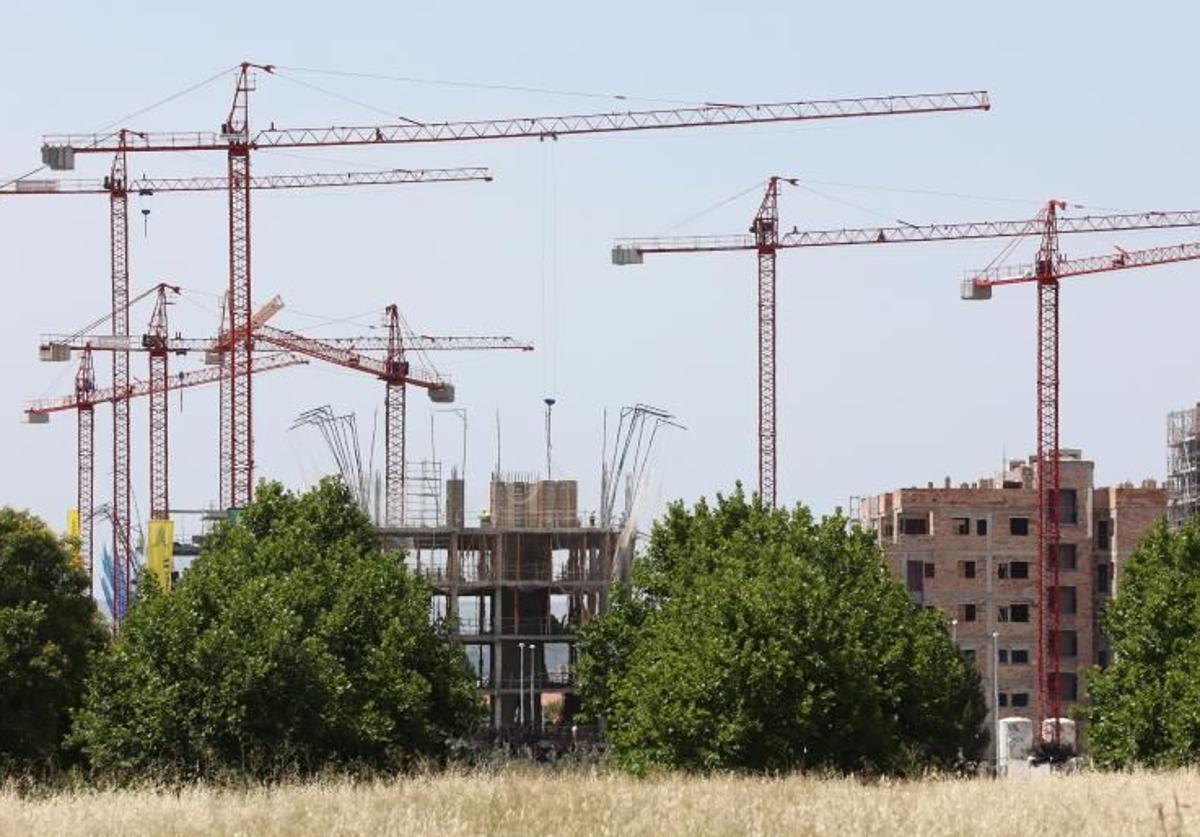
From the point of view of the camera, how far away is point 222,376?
171125 millimetres

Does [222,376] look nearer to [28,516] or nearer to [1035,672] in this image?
[1035,672]

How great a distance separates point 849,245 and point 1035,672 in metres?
31.1

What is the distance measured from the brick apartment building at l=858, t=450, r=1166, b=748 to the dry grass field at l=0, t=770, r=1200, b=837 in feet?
359

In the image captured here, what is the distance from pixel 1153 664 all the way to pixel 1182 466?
105 metres

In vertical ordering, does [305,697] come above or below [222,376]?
below

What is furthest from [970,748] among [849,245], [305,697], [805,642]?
[849,245]

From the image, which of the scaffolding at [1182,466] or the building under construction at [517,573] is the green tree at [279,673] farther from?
the scaffolding at [1182,466]

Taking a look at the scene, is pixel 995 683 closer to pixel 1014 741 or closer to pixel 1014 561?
pixel 1014 741

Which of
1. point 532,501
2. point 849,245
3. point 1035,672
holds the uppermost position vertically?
point 849,245

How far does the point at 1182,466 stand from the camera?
168125 mm

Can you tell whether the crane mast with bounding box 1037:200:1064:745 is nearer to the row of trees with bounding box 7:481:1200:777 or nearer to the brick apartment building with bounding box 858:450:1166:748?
the brick apartment building with bounding box 858:450:1166:748

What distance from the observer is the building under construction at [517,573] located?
449 ft

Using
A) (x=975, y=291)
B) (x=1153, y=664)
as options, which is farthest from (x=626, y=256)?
(x=1153, y=664)

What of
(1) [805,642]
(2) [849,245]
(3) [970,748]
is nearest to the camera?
(1) [805,642]
